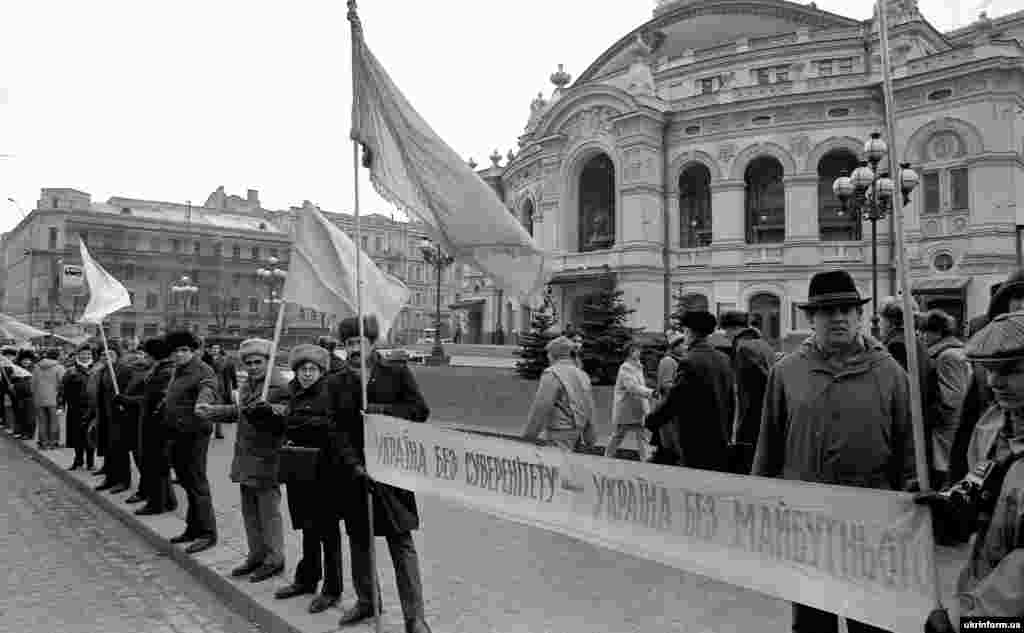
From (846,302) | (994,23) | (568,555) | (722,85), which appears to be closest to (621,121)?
(722,85)

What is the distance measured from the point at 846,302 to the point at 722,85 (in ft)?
140

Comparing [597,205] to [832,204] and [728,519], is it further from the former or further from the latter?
[728,519]

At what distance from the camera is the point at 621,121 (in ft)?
129

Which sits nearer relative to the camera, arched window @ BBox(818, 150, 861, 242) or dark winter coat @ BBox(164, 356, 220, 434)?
dark winter coat @ BBox(164, 356, 220, 434)

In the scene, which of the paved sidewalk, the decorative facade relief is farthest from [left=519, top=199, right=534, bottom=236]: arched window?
the paved sidewalk

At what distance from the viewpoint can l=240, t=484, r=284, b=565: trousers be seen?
20.3 feet

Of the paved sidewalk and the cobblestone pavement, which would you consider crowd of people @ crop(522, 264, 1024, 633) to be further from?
the cobblestone pavement

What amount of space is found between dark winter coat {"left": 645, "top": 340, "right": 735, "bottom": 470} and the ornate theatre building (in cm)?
2788

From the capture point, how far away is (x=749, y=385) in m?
6.35

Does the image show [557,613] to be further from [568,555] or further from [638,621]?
[568,555]

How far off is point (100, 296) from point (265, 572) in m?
6.77

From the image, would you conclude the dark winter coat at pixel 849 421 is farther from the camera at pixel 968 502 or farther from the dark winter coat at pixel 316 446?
the dark winter coat at pixel 316 446

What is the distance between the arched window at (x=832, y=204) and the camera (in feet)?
121

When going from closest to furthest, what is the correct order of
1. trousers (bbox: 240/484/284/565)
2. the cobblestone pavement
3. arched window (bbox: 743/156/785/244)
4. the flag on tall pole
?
the flag on tall pole, the cobblestone pavement, trousers (bbox: 240/484/284/565), arched window (bbox: 743/156/785/244)
